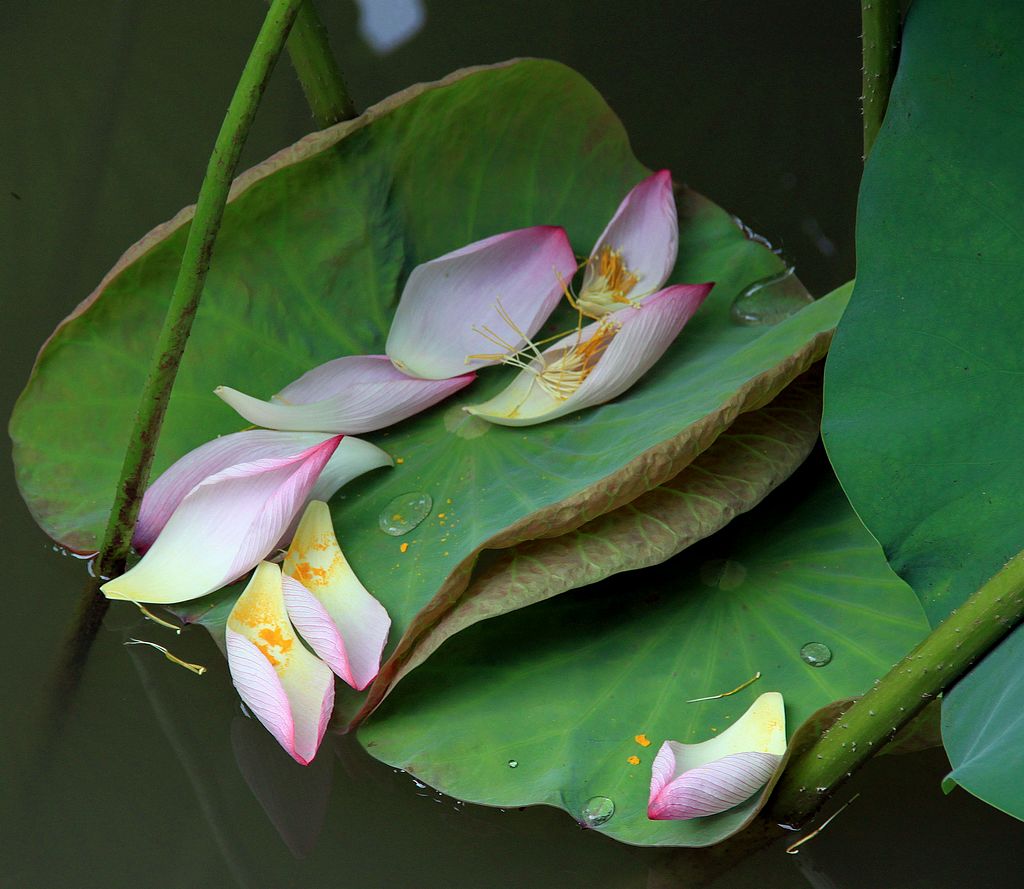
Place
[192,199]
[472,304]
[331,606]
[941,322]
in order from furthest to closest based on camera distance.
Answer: [192,199], [472,304], [331,606], [941,322]

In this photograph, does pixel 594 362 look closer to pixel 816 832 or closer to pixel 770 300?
pixel 770 300

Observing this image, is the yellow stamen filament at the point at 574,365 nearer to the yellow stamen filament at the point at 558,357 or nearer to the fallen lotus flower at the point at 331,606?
the yellow stamen filament at the point at 558,357

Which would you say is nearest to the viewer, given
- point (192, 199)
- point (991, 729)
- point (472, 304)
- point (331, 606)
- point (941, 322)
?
point (991, 729)

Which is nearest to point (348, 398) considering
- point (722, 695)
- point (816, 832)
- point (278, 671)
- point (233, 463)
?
point (233, 463)

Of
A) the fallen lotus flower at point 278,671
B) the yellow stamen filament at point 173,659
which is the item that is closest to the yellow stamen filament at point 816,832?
the fallen lotus flower at point 278,671

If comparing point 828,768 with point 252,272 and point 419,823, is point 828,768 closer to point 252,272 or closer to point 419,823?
point 419,823

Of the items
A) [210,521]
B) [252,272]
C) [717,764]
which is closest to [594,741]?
[717,764]

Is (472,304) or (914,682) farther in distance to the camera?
(472,304)

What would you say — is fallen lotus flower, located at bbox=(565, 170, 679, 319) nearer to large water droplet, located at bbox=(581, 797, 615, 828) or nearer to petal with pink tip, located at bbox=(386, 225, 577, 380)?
petal with pink tip, located at bbox=(386, 225, 577, 380)
